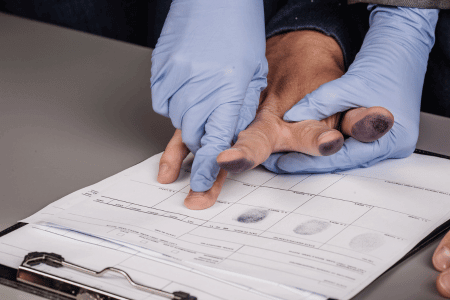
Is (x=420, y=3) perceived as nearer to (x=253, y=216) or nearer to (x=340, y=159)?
(x=340, y=159)

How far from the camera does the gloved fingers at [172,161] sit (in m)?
0.71

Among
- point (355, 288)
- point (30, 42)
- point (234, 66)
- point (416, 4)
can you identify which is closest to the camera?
point (355, 288)

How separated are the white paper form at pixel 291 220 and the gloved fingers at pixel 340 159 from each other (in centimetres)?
2

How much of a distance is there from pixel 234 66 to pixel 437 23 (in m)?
0.54

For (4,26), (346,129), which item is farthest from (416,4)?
(4,26)

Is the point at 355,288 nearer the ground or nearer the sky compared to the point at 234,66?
nearer the ground

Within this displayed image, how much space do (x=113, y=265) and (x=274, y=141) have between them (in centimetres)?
34

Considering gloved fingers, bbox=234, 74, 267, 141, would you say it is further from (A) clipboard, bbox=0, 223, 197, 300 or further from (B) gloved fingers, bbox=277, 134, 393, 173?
(A) clipboard, bbox=0, 223, 197, 300

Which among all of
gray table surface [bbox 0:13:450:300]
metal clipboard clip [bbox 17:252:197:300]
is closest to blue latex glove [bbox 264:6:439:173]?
gray table surface [bbox 0:13:450:300]

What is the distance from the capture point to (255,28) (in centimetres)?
75

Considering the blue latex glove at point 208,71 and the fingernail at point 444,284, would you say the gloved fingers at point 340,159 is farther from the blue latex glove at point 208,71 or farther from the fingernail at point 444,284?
the fingernail at point 444,284

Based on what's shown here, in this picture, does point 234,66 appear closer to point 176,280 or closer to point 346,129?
point 346,129

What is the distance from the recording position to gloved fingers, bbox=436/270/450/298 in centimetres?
46

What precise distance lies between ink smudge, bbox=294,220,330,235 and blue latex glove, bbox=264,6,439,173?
0.48 ft
